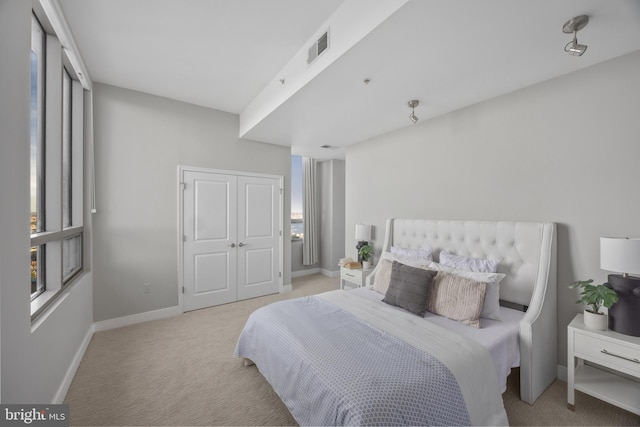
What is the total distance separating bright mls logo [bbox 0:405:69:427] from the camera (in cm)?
121

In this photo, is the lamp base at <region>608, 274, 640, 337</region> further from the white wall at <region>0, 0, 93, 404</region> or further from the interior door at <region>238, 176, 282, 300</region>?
the interior door at <region>238, 176, 282, 300</region>

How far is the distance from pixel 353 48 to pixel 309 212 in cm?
417

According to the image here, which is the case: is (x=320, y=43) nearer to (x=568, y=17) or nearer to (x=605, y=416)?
(x=568, y=17)

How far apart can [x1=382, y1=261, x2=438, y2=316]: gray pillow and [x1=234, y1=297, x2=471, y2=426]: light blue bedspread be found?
501mm

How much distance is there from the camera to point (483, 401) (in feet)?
4.92

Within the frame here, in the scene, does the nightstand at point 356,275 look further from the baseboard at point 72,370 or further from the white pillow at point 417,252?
the baseboard at point 72,370

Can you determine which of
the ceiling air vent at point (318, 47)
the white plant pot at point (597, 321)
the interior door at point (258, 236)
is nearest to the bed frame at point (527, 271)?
the white plant pot at point (597, 321)

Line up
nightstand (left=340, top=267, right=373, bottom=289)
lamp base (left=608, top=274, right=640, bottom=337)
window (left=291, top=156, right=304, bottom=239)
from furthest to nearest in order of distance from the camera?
window (left=291, top=156, right=304, bottom=239) → nightstand (left=340, top=267, right=373, bottom=289) → lamp base (left=608, top=274, right=640, bottom=337)

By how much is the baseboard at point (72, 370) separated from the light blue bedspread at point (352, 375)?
56.0 inches

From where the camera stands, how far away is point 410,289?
226 cm

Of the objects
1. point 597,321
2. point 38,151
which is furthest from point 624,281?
point 38,151

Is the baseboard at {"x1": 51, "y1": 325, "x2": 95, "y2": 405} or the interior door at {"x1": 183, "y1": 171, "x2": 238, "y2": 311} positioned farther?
the interior door at {"x1": 183, "y1": 171, "x2": 238, "y2": 311}

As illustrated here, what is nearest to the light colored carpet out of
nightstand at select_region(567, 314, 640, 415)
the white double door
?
nightstand at select_region(567, 314, 640, 415)

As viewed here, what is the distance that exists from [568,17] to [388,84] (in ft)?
3.81
